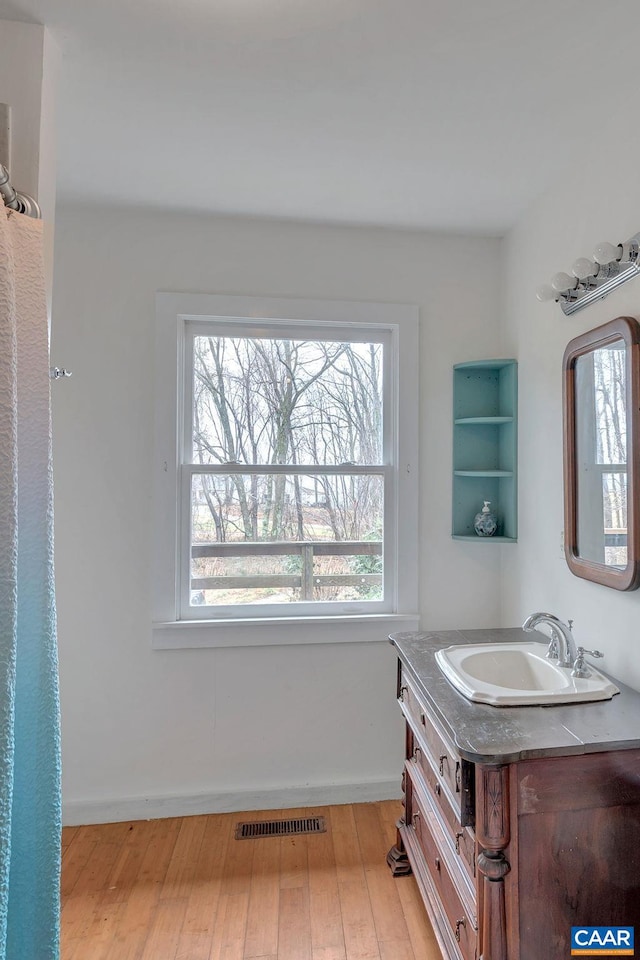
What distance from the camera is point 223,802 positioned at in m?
2.06

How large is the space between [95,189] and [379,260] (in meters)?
1.16

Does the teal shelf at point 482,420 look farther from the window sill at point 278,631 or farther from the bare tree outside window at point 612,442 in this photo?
the window sill at point 278,631

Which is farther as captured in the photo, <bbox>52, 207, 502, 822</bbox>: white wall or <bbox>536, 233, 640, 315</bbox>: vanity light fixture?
<bbox>52, 207, 502, 822</bbox>: white wall

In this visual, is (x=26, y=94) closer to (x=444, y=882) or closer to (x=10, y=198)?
(x=10, y=198)

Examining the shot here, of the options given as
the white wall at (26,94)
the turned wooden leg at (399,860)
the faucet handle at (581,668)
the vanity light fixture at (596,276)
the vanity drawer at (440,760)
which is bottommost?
the turned wooden leg at (399,860)

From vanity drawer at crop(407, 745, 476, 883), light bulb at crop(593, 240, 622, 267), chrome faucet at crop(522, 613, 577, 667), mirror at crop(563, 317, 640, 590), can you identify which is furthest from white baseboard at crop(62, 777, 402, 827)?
light bulb at crop(593, 240, 622, 267)

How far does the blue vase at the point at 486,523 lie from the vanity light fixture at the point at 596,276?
0.85 metres

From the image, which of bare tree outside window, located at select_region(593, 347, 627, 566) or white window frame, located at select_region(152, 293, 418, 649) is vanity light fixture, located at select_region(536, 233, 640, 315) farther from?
white window frame, located at select_region(152, 293, 418, 649)

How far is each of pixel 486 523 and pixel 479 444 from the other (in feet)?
1.19

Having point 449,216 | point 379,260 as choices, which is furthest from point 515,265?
point 379,260

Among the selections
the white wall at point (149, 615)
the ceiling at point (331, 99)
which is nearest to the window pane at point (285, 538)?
the white wall at point (149, 615)

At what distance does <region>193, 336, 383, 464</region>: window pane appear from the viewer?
2.15 m

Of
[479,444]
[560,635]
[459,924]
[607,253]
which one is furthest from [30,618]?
[479,444]

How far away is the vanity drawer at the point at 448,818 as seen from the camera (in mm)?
1168
